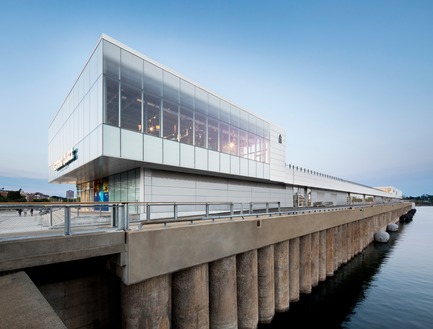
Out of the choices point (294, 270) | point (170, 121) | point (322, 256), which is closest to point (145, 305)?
point (294, 270)

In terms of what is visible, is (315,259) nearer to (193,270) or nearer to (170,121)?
(193,270)

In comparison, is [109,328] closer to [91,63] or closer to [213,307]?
[213,307]

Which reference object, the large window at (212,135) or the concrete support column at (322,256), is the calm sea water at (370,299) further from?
the large window at (212,135)

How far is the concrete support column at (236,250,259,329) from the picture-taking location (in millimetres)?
11125

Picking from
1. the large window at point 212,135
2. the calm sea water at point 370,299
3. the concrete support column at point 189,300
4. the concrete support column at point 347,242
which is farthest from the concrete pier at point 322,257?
the concrete support column at point 189,300

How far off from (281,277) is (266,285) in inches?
59.8

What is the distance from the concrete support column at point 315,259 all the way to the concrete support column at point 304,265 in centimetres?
93

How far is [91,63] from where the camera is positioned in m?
17.5

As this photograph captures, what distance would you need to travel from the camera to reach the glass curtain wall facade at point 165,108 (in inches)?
648

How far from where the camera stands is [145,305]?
25.5 feet

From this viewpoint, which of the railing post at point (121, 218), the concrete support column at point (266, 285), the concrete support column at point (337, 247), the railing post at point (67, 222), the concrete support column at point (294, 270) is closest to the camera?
the railing post at point (67, 222)

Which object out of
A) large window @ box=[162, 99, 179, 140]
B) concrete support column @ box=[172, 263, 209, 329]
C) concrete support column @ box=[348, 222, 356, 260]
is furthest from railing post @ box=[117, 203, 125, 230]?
concrete support column @ box=[348, 222, 356, 260]

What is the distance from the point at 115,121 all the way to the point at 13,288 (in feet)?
43.8

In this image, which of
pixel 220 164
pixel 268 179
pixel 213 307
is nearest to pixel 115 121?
pixel 220 164
